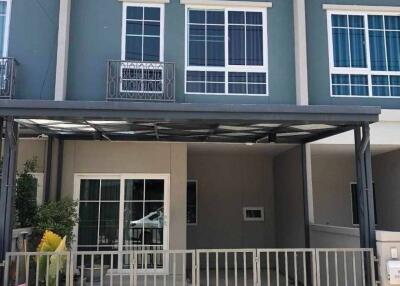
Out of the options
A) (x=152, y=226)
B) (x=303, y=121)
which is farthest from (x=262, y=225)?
(x=303, y=121)

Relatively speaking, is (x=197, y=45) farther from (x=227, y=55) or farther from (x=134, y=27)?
(x=134, y=27)

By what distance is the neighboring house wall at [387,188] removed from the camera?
12040mm

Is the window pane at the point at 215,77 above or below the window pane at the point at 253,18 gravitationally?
below

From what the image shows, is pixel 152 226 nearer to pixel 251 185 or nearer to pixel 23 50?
pixel 251 185

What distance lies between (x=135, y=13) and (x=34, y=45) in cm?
248

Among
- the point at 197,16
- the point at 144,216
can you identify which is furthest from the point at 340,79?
the point at 144,216

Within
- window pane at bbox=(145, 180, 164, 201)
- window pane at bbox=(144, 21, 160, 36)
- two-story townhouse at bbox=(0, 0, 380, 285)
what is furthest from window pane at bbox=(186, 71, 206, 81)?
window pane at bbox=(145, 180, 164, 201)

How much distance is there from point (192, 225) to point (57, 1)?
22.9ft

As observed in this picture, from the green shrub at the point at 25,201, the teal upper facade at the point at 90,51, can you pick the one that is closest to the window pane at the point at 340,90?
the teal upper facade at the point at 90,51

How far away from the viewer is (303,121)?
7219 millimetres

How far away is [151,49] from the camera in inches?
434

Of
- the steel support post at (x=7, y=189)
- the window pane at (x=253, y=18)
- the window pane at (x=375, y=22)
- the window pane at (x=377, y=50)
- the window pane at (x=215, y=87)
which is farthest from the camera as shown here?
the window pane at (x=375, y=22)

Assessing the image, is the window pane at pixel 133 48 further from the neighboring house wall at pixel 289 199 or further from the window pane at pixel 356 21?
the window pane at pixel 356 21

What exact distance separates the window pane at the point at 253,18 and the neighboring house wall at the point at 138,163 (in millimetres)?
3544
